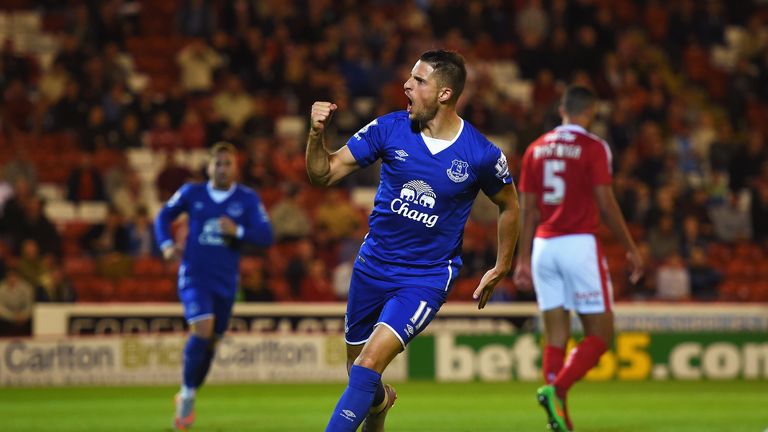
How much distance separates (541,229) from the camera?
376 inches

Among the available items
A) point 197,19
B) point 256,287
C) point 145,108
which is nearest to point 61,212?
point 145,108

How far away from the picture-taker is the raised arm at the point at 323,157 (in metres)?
6.22

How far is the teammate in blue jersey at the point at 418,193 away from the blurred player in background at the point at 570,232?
237cm

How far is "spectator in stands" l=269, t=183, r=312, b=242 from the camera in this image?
18.7 meters

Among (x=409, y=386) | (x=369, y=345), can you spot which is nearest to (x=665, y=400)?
(x=409, y=386)

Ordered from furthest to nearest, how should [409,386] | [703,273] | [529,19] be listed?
[529,19], [703,273], [409,386]

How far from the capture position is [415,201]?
6.79 meters

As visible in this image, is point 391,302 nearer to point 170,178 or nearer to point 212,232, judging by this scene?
point 212,232

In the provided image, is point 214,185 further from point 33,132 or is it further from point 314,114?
point 33,132

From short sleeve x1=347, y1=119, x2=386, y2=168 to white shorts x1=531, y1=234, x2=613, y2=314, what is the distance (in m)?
2.93

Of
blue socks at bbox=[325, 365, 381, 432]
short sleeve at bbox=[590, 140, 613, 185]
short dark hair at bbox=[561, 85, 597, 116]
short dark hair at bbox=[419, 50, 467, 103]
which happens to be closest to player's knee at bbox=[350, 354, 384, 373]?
blue socks at bbox=[325, 365, 381, 432]

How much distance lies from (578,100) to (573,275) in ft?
4.65

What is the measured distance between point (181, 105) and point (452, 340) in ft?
21.7

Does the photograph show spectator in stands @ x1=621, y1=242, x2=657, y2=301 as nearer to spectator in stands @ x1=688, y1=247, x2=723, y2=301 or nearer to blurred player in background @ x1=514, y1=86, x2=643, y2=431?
spectator in stands @ x1=688, y1=247, x2=723, y2=301
